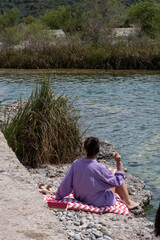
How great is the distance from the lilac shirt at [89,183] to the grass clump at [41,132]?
2.02 meters

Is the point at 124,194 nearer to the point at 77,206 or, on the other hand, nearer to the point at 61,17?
the point at 77,206

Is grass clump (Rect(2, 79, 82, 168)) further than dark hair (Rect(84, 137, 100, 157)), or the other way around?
grass clump (Rect(2, 79, 82, 168))

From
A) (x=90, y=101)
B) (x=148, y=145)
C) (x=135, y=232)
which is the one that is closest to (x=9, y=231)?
(x=135, y=232)

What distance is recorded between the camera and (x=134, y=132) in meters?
10.0

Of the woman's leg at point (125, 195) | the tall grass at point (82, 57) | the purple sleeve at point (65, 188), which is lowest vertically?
the woman's leg at point (125, 195)

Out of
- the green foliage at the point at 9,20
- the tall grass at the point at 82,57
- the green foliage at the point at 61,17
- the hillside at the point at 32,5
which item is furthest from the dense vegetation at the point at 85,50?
the hillside at the point at 32,5

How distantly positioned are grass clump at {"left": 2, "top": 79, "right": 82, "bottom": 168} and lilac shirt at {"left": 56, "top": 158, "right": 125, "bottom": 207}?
2.02m

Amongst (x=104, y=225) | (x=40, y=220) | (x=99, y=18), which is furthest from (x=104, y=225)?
(x=99, y=18)

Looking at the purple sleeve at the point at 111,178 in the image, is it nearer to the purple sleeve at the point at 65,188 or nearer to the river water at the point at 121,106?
the purple sleeve at the point at 65,188

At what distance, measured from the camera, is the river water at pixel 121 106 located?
7.87m

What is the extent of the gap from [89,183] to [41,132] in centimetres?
230

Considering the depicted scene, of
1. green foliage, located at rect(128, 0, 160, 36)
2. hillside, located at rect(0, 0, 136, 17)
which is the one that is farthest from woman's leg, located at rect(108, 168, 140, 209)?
hillside, located at rect(0, 0, 136, 17)

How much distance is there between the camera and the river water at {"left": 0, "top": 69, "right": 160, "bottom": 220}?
7872 mm

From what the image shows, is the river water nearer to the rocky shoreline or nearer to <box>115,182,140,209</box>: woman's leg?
<box>115,182,140,209</box>: woman's leg
